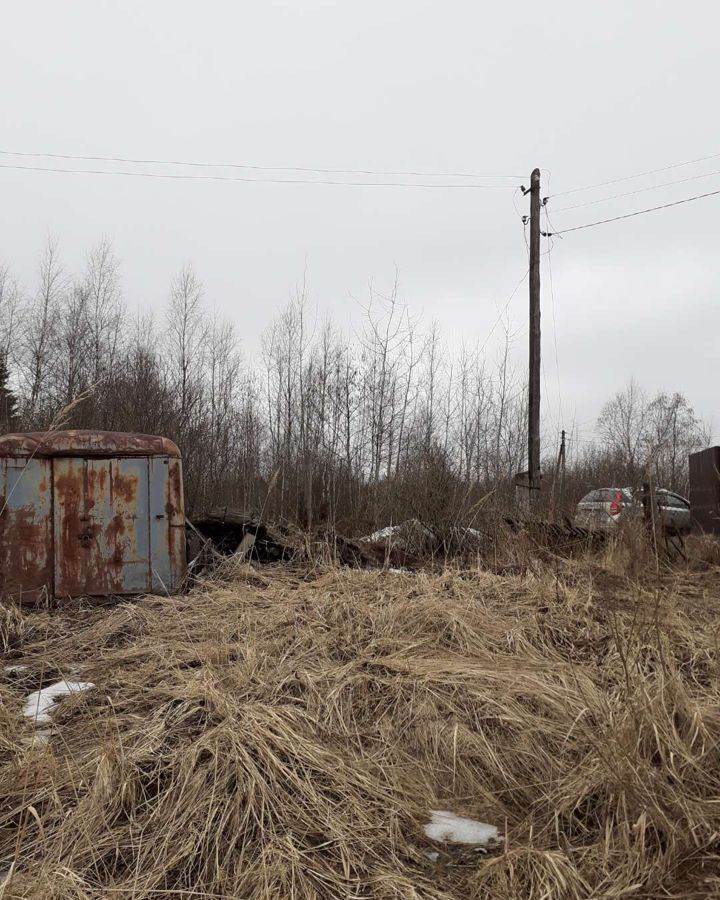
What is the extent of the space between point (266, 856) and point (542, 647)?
2316mm

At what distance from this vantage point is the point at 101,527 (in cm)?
599

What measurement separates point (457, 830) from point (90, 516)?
4.59m

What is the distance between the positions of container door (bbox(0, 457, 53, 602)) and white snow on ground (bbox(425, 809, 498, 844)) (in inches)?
174

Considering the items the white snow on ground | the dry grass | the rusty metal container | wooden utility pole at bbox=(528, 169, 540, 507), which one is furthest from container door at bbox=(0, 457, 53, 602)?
the rusty metal container

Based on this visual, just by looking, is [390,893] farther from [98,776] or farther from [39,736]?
[39,736]

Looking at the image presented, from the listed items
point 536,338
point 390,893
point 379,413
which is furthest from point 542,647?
point 379,413

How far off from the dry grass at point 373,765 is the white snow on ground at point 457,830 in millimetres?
52

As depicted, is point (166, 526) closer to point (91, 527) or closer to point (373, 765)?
point (91, 527)

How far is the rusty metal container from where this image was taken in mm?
9086

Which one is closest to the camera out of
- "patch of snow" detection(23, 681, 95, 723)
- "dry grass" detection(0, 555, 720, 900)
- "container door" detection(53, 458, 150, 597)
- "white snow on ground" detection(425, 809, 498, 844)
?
"dry grass" detection(0, 555, 720, 900)

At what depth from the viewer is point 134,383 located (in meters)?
14.5

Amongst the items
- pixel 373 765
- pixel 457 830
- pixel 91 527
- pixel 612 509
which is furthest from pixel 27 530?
pixel 612 509

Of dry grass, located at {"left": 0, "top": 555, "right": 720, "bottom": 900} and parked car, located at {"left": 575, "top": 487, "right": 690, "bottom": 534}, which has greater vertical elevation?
parked car, located at {"left": 575, "top": 487, "right": 690, "bottom": 534}

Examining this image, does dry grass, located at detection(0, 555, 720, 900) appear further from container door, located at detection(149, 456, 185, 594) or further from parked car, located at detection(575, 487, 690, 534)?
container door, located at detection(149, 456, 185, 594)
